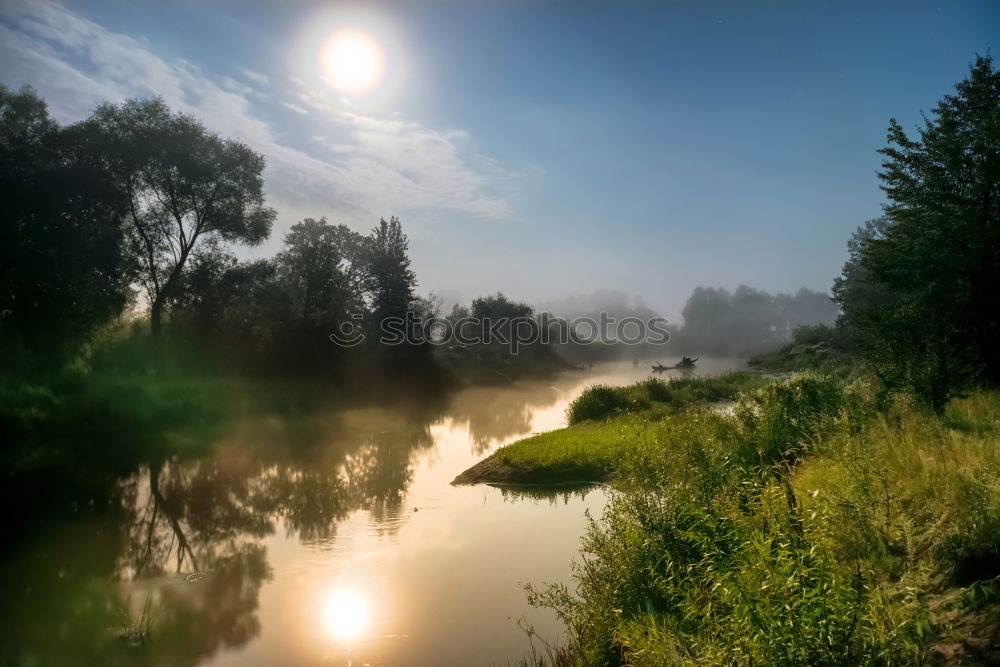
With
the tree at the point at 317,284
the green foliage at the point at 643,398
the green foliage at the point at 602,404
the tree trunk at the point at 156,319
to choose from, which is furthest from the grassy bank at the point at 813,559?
the tree at the point at 317,284

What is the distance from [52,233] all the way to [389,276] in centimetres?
3021

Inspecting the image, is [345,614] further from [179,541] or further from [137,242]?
[137,242]

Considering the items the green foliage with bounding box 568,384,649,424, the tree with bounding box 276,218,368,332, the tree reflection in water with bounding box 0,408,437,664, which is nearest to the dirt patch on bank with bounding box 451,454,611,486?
the tree reflection in water with bounding box 0,408,437,664

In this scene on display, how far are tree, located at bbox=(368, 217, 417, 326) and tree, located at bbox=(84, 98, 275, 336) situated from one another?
16964 mm

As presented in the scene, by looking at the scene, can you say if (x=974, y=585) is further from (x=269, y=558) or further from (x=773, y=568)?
(x=269, y=558)

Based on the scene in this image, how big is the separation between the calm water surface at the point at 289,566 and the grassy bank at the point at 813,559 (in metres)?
1.60

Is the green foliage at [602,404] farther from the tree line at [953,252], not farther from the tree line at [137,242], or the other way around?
the tree line at [137,242]

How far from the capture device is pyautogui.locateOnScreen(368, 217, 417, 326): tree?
5362 cm

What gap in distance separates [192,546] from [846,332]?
202ft

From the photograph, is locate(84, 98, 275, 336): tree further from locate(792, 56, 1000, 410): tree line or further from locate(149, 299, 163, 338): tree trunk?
locate(792, 56, 1000, 410): tree line

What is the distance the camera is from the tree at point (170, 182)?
1261 inches

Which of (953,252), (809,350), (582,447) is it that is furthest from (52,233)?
(809,350)

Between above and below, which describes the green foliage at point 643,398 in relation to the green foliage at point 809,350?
below

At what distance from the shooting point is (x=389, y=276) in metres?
54.7
